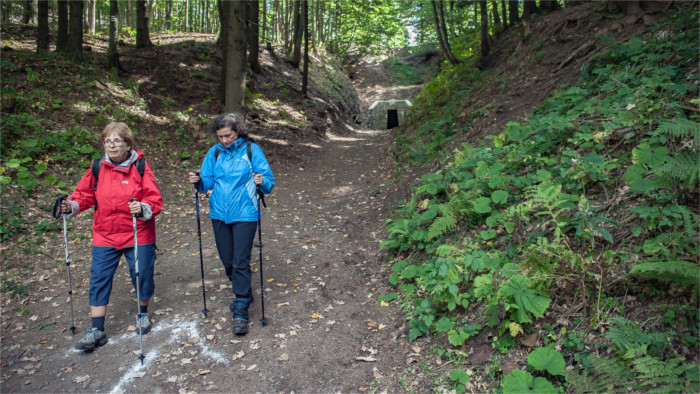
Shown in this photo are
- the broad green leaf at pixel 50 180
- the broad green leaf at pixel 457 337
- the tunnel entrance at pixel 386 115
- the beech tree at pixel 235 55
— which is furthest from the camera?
the tunnel entrance at pixel 386 115

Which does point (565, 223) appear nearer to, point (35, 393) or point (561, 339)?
point (561, 339)

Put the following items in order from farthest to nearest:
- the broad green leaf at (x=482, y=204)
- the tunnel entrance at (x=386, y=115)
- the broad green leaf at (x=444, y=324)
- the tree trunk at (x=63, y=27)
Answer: the tunnel entrance at (x=386, y=115) → the tree trunk at (x=63, y=27) → the broad green leaf at (x=482, y=204) → the broad green leaf at (x=444, y=324)

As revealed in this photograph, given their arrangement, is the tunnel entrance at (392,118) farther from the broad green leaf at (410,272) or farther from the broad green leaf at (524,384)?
the broad green leaf at (524,384)

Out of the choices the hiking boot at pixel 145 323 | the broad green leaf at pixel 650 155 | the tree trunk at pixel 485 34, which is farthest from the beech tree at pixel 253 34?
the broad green leaf at pixel 650 155

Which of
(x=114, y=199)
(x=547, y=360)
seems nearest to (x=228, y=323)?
(x=114, y=199)

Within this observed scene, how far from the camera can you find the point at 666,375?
2418mm

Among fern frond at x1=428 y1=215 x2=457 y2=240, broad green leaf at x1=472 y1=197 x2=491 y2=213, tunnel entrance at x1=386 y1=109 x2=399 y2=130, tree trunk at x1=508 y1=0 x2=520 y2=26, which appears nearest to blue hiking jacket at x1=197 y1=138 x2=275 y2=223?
fern frond at x1=428 y1=215 x2=457 y2=240

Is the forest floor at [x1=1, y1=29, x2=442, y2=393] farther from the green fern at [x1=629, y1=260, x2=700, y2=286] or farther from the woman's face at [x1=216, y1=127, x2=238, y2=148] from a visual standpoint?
the woman's face at [x1=216, y1=127, x2=238, y2=148]

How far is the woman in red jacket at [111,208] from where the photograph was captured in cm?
402

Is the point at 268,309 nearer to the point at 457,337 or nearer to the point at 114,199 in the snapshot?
the point at 114,199

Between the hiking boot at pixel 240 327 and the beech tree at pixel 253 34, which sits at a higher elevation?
the beech tree at pixel 253 34

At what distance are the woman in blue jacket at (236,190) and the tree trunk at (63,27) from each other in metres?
12.3

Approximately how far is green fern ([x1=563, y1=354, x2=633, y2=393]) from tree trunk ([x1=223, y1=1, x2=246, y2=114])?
9823 mm

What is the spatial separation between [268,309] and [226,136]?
2125 millimetres
